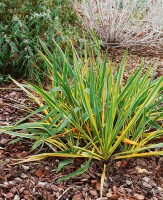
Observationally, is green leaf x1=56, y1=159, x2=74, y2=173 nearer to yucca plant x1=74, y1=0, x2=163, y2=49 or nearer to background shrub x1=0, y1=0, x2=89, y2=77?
background shrub x1=0, y1=0, x2=89, y2=77

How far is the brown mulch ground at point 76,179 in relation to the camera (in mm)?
2229

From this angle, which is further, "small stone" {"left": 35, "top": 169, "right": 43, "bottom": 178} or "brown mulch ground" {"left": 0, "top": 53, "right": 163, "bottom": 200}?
"small stone" {"left": 35, "top": 169, "right": 43, "bottom": 178}

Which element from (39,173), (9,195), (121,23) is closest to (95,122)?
(39,173)

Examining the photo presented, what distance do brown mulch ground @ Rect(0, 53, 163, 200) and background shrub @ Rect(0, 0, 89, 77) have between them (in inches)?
38.0

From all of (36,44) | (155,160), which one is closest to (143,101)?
(155,160)

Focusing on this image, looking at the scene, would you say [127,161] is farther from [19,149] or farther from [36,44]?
[36,44]

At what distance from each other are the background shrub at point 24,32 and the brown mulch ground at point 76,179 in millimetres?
965

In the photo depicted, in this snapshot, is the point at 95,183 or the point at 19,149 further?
the point at 19,149

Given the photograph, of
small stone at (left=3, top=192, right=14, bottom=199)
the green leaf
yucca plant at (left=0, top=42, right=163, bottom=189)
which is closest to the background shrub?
yucca plant at (left=0, top=42, right=163, bottom=189)

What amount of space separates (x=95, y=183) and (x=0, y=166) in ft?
1.86

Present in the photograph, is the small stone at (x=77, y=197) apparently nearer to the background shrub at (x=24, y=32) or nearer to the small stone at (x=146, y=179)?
the small stone at (x=146, y=179)

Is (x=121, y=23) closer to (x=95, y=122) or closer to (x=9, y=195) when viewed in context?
(x=95, y=122)

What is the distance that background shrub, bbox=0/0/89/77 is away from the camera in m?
3.33

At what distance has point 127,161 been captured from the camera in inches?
99.2
